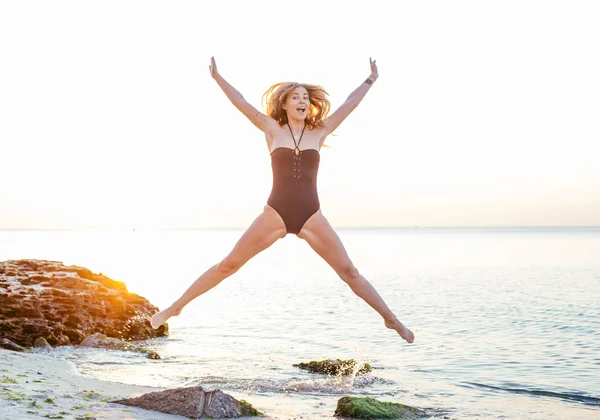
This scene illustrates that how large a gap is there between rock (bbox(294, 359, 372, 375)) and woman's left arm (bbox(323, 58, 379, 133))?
7288 mm

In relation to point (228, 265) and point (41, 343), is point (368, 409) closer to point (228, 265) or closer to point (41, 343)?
point (228, 265)

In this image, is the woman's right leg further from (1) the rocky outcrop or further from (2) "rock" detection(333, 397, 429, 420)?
(1) the rocky outcrop

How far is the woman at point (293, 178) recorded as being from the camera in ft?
25.4

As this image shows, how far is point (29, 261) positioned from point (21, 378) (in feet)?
30.5

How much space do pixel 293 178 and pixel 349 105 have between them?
3.62 ft

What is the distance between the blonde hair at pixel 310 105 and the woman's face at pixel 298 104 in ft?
0.23

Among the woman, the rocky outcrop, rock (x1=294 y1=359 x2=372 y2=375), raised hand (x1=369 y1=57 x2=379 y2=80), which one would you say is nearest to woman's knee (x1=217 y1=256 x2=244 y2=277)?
the woman

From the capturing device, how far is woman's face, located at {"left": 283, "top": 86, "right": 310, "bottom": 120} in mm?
7898

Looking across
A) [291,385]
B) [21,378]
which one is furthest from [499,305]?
[21,378]

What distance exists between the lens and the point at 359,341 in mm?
20781

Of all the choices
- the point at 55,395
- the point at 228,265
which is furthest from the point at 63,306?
the point at 228,265

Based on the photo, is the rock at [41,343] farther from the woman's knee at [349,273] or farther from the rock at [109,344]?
the woman's knee at [349,273]

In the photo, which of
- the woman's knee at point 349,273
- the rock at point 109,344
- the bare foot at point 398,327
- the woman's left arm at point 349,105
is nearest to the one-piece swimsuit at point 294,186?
the woman's left arm at point 349,105

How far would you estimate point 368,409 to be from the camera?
10297mm
